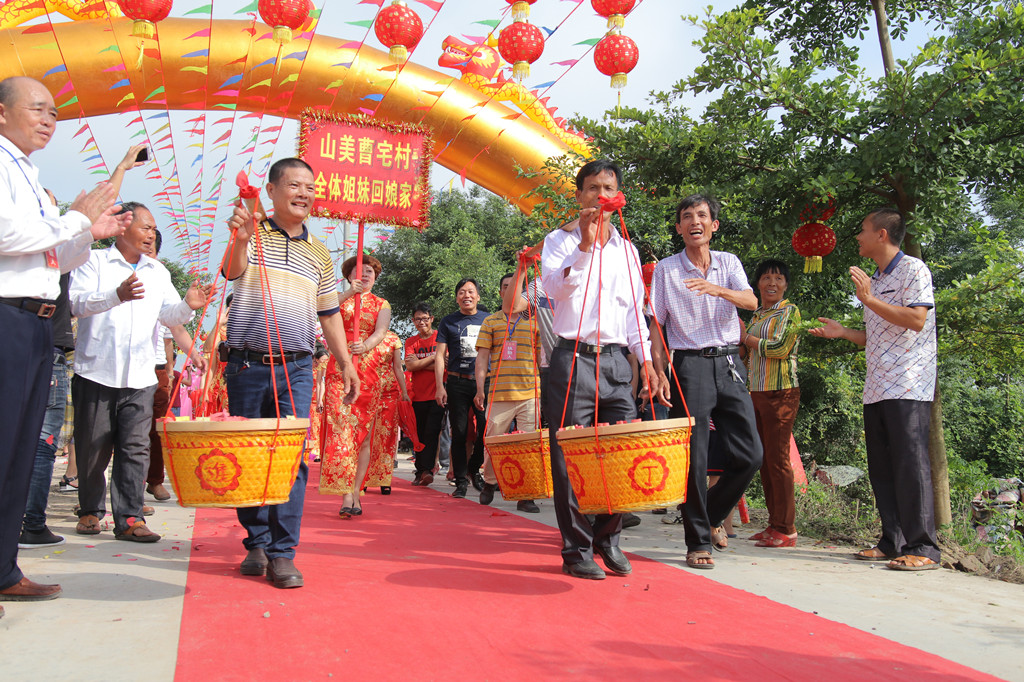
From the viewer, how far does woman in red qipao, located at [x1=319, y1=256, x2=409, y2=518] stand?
17.6 ft

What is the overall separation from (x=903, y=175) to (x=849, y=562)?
7.27 feet

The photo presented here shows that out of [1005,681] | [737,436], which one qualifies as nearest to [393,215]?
[737,436]

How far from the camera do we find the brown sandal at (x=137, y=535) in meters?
4.28

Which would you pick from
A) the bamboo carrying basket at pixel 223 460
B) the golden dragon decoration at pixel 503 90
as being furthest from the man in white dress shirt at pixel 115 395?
the golden dragon decoration at pixel 503 90

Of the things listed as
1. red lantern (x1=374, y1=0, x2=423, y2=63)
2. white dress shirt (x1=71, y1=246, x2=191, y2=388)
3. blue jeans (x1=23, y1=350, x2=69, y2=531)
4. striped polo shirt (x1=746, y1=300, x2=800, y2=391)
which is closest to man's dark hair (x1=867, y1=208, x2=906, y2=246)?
striped polo shirt (x1=746, y1=300, x2=800, y2=391)

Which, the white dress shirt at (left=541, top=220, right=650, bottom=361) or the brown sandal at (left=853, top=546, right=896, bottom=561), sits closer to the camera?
the white dress shirt at (left=541, top=220, right=650, bottom=361)

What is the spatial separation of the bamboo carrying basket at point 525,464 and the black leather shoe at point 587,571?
369mm

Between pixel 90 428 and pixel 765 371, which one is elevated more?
pixel 765 371

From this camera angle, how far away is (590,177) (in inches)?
148

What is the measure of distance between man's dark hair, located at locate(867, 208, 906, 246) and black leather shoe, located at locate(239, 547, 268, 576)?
11.4 ft

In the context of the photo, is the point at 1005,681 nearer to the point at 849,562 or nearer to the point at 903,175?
the point at 849,562

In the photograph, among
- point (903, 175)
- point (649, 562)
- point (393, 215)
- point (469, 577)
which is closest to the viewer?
point (469, 577)

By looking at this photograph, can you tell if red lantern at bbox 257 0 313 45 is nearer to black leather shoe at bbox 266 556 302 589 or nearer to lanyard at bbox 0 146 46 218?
lanyard at bbox 0 146 46 218

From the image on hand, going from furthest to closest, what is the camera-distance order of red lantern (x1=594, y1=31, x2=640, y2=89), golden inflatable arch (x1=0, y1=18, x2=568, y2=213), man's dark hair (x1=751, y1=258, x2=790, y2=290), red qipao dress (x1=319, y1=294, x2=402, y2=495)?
golden inflatable arch (x1=0, y1=18, x2=568, y2=213) < red lantern (x1=594, y1=31, x2=640, y2=89) < red qipao dress (x1=319, y1=294, x2=402, y2=495) < man's dark hair (x1=751, y1=258, x2=790, y2=290)
